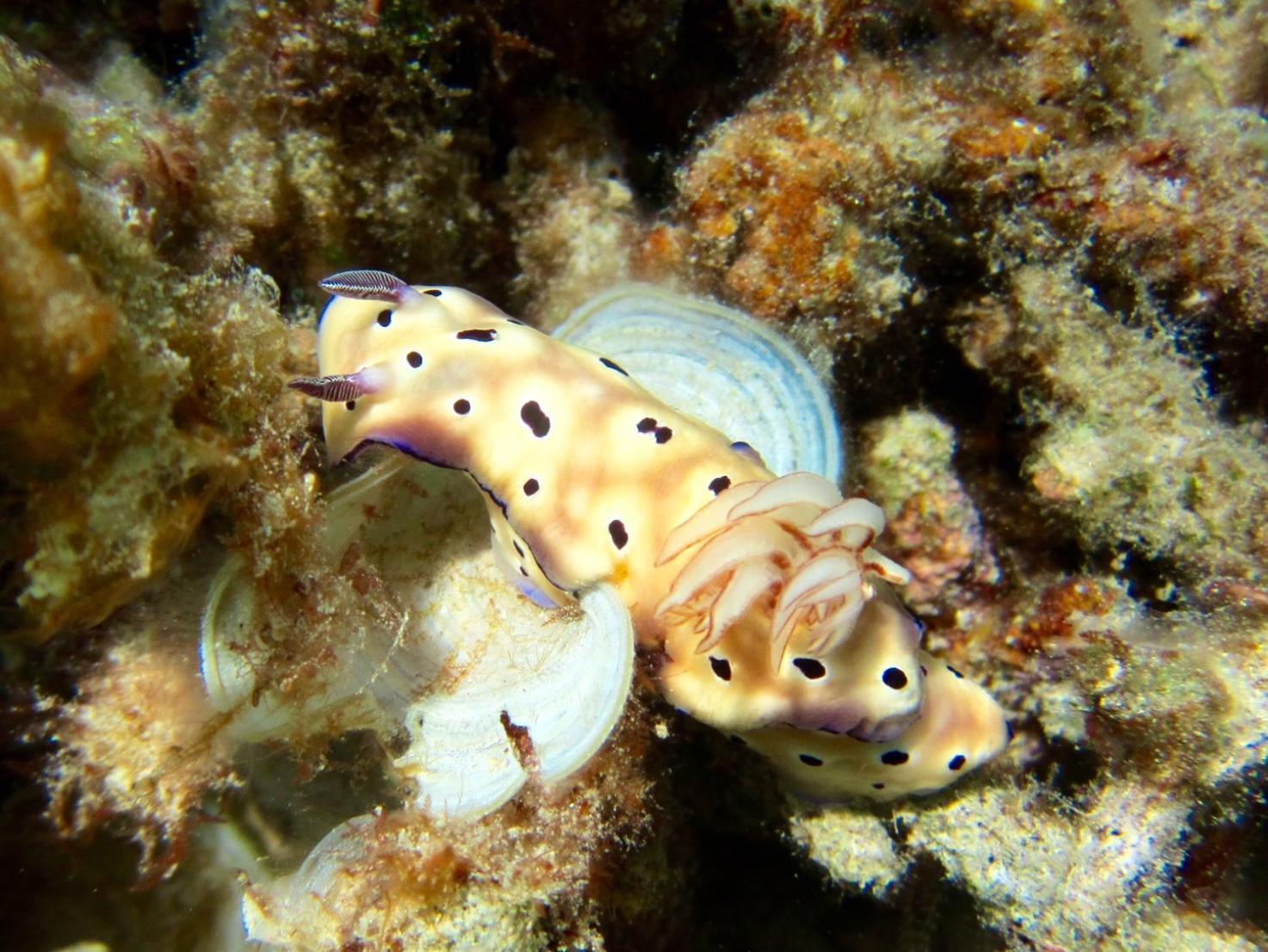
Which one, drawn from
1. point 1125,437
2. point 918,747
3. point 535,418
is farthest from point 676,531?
point 1125,437

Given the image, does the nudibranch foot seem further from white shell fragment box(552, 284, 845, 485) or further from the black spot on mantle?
the black spot on mantle

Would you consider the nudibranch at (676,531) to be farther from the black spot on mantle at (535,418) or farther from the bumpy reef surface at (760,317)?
the bumpy reef surface at (760,317)

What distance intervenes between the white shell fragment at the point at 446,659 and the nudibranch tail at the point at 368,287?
67 centimetres

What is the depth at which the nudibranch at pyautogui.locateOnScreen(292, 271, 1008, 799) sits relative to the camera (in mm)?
2443

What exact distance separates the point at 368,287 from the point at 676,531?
59.6 inches

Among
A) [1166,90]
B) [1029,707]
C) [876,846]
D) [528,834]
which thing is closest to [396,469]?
[528,834]

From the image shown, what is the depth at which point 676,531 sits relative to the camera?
2.55 meters

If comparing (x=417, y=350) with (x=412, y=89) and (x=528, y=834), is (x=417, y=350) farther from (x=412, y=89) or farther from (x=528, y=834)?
(x=528, y=834)

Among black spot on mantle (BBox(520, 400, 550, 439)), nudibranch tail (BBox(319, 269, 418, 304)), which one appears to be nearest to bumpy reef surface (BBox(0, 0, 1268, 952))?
nudibranch tail (BBox(319, 269, 418, 304))

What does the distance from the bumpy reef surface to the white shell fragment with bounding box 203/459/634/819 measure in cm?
12

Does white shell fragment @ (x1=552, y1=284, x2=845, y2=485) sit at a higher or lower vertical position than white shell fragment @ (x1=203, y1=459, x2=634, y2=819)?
higher

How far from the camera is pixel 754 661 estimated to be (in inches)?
102

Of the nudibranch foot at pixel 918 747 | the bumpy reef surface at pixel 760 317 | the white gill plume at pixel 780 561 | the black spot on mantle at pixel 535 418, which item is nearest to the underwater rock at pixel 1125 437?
the bumpy reef surface at pixel 760 317

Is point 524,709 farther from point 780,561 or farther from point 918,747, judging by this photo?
point 918,747
